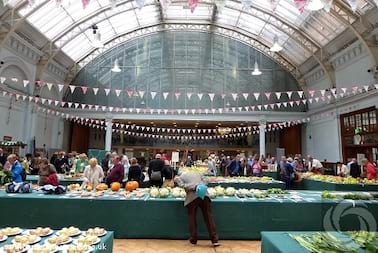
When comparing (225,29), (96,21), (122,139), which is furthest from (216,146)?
(96,21)

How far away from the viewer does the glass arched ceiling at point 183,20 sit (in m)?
15.1

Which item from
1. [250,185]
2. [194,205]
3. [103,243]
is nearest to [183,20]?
[250,185]

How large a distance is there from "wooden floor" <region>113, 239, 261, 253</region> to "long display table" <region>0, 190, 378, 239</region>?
159 millimetres

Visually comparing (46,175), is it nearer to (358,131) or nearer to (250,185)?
(250,185)

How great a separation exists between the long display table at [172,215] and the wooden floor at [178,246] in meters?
0.16

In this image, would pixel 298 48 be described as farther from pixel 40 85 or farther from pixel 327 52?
pixel 40 85

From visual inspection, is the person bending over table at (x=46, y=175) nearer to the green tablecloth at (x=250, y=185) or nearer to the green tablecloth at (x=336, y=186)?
the green tablecloth at (x=250, y=185)

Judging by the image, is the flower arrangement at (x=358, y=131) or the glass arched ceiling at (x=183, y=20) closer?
the flower arrangement at (x=358, y=131)

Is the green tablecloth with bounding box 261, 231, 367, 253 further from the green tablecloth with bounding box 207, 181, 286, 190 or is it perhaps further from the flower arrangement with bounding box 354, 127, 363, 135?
the flower arrangement with bounding box 354, 127, 363, 135

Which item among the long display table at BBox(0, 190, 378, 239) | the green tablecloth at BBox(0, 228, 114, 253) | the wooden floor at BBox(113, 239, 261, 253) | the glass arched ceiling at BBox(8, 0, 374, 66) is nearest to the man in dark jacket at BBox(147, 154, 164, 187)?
the long display table at BBox(0, 190, 378, 239)

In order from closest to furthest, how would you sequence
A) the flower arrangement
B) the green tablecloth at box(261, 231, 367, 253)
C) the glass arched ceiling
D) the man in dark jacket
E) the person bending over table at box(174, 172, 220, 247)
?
the green tablecloth at box(261, 231, 367, 253), the person bending over table at box(174, 172, 220, 247), the man in dark jacket, the flower arrangement, the glass arched ceiling

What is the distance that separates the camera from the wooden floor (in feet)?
15.0

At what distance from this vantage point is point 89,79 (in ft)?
69.3

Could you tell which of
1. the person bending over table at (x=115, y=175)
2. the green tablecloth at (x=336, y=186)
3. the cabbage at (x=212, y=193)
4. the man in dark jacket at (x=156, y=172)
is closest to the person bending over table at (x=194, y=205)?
the cabbage at (x=212, y=193)
